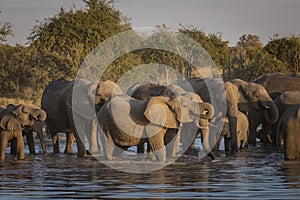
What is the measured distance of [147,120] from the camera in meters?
18.3

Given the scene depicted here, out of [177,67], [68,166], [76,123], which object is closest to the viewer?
[68,166]

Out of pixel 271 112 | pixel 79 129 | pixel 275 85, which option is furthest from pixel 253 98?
pixel 79 129

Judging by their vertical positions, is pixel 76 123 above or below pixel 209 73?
below

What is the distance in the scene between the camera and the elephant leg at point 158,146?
18141 mm

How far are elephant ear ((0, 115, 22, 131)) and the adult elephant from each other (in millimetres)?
5198

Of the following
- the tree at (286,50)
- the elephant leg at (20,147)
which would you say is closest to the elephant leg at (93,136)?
the elephant leg at (20,147)

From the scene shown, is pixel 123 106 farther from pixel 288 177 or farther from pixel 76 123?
pixel 288 177

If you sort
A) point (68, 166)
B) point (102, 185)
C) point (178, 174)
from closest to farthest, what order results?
point (102, 185), point (178, 174), point (68, 166)

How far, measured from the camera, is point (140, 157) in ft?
65.0

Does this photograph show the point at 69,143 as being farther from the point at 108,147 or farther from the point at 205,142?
the point at 205,142

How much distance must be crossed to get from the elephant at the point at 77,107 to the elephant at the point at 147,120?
2.02 m

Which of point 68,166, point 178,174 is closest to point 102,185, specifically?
point 178,174

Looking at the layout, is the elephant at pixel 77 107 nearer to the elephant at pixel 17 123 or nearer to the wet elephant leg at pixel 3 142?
the elephant at pixel 17 123

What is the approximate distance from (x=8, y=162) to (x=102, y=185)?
5.56 metres
